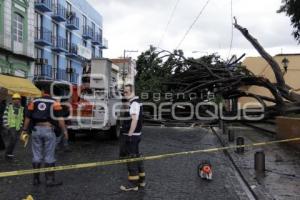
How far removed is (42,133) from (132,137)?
1.54 meters

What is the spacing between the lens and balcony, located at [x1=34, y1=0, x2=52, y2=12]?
39.8 meters

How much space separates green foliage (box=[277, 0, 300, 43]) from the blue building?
21.7 meters

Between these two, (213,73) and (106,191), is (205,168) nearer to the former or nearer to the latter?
(106,191)

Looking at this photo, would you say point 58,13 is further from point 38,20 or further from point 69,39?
point 69,39

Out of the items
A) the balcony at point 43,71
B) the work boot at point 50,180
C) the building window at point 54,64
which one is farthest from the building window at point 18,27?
the work boot at point 50,180

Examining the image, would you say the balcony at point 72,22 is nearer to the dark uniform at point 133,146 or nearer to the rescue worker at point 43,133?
the rescue worker at point 43,133

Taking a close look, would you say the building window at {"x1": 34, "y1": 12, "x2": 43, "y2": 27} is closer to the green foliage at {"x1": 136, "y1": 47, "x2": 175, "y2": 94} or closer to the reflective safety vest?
the green foliage at {"x1": 136, "y1": 47, "x2": 175, "y2": 94}

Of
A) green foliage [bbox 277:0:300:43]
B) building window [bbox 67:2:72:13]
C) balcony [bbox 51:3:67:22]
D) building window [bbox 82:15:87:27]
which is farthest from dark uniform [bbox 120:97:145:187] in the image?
building window [bbox 82:15:87:27]

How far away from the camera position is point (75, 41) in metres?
52.2

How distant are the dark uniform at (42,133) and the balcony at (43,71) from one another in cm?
3000

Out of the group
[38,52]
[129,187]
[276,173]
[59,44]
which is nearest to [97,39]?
[59,44]

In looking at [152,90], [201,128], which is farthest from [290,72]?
[152,90]

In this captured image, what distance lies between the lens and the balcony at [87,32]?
55375 millimetres

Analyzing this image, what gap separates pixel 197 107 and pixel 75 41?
90.5 feet
